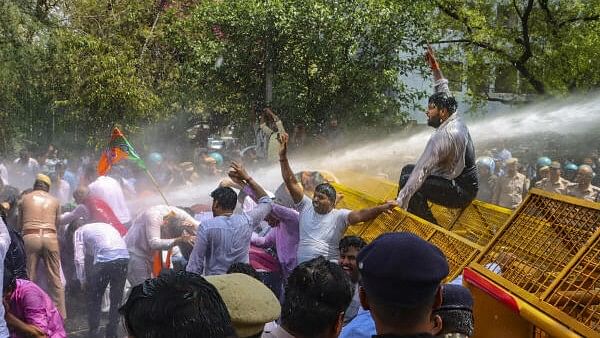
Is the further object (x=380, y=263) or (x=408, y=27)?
(x=408, y=27)

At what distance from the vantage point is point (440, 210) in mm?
6078

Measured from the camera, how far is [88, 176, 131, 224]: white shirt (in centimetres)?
790

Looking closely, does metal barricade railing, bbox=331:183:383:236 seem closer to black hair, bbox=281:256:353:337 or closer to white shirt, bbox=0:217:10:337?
black hair, bbox=281:256:353:337

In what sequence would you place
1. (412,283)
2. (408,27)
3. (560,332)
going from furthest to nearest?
(408,27) → (560,332) → (412,283)

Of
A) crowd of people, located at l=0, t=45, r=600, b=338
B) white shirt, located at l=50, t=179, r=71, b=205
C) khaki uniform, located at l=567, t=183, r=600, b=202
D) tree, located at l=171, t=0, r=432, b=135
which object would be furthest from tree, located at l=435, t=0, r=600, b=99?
white shirt, located at l=50, t=179, r=71, b=205

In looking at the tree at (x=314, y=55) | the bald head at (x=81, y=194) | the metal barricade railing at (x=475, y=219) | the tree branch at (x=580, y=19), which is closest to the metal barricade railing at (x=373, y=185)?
the metal barricade railing at (x=475, y=219)

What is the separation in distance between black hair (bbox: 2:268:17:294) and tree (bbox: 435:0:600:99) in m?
12.9

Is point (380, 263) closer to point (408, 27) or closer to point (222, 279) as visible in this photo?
point (222, 279)

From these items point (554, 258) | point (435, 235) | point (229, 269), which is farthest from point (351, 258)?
point (554, 258)

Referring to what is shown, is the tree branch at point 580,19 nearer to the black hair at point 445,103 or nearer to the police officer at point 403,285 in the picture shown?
the black hair at point 445,103

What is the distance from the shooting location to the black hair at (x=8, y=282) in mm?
3914

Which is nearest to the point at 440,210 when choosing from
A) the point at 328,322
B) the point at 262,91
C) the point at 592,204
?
the point at 592,204

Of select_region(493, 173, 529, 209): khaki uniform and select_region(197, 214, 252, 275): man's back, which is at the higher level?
select_region(197, 214, 252, 275): man's back

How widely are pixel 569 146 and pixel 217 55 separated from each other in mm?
9507
